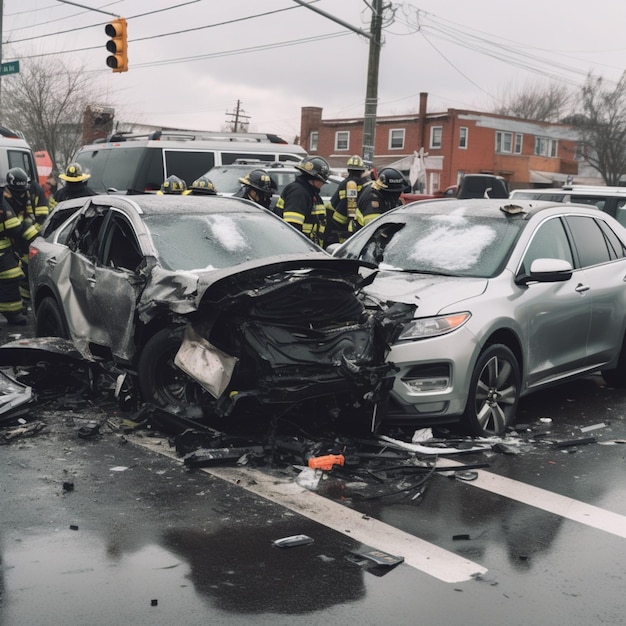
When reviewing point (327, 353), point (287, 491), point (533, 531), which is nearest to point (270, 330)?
point (327, 353)

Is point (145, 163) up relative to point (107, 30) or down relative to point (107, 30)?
down

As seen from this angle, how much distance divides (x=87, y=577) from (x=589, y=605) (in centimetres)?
223

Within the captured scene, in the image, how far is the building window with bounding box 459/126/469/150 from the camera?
5578 centimetres

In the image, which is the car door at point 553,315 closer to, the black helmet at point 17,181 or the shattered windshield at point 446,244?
the shattered windshield at point 446,244

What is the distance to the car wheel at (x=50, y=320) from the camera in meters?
8.18

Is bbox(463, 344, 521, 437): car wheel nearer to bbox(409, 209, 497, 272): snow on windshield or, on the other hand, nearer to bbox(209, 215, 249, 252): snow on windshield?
bbox(409, 209, 497, 272): snow on windshield

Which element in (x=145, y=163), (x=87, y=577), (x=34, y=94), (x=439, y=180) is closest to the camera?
(x=87, y=577)

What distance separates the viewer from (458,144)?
2190 inches

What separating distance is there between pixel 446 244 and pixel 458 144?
49.7 m

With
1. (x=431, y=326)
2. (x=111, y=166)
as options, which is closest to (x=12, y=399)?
(x=431, y=326)

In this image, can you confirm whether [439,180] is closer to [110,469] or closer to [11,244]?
[11,244]

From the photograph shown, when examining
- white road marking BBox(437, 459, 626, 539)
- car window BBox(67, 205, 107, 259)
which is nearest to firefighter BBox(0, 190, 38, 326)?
car window BBox(67, 205, 107, 259)

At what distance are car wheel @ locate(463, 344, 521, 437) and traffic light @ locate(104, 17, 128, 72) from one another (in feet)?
48.4

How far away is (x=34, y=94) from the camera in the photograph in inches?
1622
